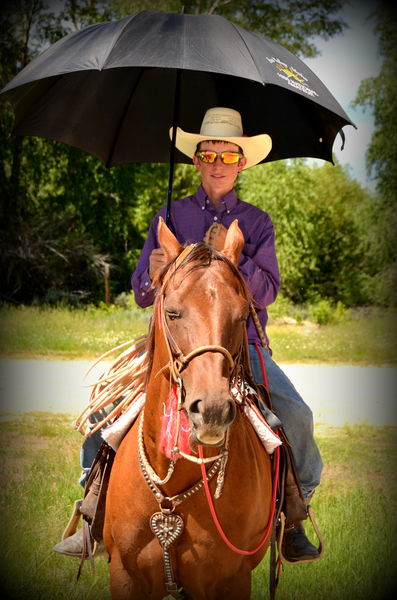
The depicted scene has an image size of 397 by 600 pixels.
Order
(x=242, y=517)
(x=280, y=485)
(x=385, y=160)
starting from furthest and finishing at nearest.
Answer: (x=385, y=160) < (x=280, y=485) < (x=242, y=517)

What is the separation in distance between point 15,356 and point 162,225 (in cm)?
1247

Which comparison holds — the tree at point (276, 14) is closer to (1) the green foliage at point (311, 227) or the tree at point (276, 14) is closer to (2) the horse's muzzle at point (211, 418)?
(1) the green foliage at point (311, 227)

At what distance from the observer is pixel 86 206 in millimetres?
25984

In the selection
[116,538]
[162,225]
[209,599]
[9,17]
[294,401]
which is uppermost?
[9,17]

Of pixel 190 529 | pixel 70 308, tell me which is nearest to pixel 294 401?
pixel 190 529

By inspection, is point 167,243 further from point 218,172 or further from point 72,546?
point 72,546

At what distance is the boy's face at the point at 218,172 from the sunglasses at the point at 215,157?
0.02 metres

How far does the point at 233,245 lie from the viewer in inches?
115

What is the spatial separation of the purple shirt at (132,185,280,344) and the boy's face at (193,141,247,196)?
5cm

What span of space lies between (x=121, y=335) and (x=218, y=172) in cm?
1331

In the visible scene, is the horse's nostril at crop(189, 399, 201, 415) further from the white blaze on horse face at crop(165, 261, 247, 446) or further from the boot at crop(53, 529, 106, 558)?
the boot at crop(53, 529, 106, 558)

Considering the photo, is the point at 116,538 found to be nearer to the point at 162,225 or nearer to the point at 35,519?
the point at 162,225

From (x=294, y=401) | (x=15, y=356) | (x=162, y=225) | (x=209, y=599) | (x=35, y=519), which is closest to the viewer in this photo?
(x=162, y=225)

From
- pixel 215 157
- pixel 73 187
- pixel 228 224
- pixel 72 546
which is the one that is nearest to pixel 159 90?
pixel 215 157
